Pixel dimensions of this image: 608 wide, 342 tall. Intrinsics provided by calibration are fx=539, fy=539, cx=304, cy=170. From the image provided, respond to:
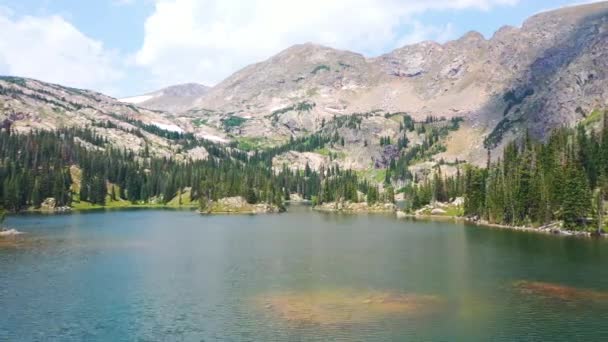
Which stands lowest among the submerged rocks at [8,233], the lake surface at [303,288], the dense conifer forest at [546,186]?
the lake surface at [303,288]

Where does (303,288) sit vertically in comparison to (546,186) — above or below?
below

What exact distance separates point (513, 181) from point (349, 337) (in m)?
121

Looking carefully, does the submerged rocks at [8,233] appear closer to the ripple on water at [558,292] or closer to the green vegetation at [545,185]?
the ripple on water at [558,292]

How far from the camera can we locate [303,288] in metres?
70.2

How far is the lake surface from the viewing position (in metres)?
52.1

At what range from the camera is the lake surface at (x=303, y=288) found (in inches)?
2052

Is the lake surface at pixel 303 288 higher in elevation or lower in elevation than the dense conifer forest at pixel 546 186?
lower

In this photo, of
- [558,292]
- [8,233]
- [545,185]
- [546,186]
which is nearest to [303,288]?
[558,292]

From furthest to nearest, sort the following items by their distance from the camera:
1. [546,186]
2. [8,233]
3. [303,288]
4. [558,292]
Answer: [546,186], [8,233], [303,288], [558,292]

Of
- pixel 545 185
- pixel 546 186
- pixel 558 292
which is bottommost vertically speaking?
pixel 558 292

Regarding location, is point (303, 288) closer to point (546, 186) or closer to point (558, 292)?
point (558, 292)

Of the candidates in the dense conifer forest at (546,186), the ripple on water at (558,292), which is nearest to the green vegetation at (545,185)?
the dense conifer forest at (546,186)

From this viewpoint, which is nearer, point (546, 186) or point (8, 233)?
point (8, 233)

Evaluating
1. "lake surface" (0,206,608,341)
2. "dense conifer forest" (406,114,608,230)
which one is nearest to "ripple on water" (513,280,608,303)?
"lake surface" (0,206,608,341)
